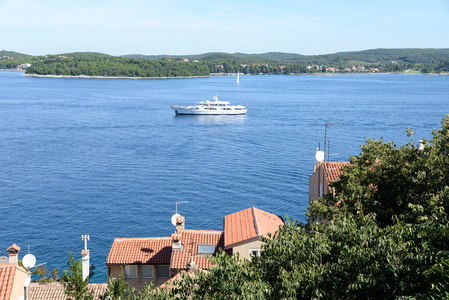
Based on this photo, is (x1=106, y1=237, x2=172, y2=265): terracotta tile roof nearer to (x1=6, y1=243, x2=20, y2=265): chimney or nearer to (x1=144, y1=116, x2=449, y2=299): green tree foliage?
(x1=6, y1=243, x2=20, y2=265): chimney

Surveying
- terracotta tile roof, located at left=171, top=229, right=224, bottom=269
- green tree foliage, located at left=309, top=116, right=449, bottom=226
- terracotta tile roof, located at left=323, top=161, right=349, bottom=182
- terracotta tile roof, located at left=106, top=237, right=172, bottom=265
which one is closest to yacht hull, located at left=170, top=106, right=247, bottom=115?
terracotta tile roof, located at left=323, top=161, right=349, bottom=182

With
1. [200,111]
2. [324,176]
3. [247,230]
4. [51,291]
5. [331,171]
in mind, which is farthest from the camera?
[200,111]

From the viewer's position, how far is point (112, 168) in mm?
57531

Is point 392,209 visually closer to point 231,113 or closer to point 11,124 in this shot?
point 11,124

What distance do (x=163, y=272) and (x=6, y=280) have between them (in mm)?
6955

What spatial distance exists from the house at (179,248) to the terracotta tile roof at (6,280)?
5348mm

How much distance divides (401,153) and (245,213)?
7.14 metres

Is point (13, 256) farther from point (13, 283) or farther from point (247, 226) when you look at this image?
point (247, 226)

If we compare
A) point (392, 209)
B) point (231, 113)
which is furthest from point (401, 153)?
point (231, 113)

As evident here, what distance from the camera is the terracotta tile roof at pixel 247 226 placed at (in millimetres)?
18844

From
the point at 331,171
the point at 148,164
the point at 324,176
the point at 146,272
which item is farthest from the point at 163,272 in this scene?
the point at 148,164

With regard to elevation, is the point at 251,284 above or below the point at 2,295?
above

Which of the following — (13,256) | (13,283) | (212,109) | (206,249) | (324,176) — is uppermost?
(324,176)

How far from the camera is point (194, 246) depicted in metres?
19.8
